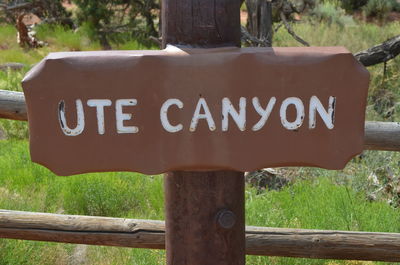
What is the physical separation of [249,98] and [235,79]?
47 millimetres

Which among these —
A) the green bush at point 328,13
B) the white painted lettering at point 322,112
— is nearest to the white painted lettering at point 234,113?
the white painted lettering at point 322,112

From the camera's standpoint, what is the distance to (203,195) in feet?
4.61

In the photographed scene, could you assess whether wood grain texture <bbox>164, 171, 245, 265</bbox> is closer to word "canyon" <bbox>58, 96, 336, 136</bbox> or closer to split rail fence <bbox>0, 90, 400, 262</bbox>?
word "canyon" <bbox>58, 96, 336, 136</bbox>

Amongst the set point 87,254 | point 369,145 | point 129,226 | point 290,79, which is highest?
point 290,79

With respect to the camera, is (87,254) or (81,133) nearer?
(81,133)

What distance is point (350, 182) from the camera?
13.4 feet

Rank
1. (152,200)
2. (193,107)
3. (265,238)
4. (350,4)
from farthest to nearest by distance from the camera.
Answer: (350,4) → (152,200) → (265,238) → (193,107)

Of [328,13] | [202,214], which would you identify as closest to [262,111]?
[202,214]

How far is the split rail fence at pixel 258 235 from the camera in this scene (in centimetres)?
239

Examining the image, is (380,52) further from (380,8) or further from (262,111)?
(380,8)

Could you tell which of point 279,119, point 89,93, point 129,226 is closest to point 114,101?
point 89,93

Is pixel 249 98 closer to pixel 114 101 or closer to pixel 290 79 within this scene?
pixel 290 79

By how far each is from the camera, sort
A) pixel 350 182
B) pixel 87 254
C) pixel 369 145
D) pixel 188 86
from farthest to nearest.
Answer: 1. pixel 350 182
2. pixel 87 254
3. pixel 369 145
4. pixel 188 86

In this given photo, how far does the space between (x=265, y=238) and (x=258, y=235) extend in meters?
0.03
